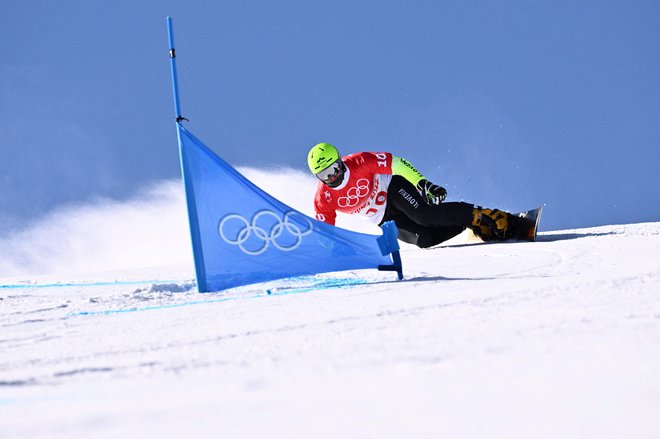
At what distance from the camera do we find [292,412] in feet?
3.36

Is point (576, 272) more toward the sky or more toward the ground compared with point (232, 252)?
more toward the ground

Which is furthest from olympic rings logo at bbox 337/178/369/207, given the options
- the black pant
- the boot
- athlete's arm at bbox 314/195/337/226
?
the boot

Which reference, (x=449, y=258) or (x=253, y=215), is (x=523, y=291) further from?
(x=449, y=258)

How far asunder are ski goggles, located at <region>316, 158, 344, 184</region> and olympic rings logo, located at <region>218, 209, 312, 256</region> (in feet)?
7.17

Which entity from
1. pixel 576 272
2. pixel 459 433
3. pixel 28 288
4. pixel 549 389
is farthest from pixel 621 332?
pixel 28 288

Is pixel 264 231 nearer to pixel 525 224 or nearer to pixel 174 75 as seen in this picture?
pixel 174 75

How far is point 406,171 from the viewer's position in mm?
5898

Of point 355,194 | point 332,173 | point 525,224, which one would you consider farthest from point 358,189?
point 525,224

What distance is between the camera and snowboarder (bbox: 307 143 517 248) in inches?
Result: 227

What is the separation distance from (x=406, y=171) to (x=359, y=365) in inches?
185

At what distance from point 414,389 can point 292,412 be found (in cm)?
23

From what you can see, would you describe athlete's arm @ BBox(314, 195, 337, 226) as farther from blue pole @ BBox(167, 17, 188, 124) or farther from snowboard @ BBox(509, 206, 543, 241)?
blue pole @ BBox(167, 17, 188, 124)

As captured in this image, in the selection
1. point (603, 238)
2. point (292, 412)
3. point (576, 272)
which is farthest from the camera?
point (603, 238)

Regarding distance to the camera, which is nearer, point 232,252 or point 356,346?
point 356,346
